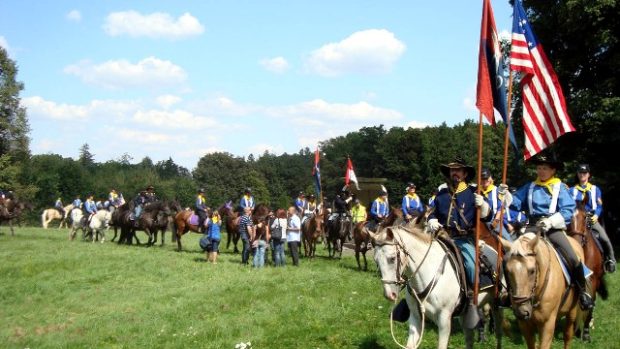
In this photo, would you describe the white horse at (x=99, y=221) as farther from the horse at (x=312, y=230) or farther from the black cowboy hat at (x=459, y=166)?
the black cowboy hat at (x=459, y=166)

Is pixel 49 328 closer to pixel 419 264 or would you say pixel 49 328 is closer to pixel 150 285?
pixel 150 285

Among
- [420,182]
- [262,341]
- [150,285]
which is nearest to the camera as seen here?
[262,341]

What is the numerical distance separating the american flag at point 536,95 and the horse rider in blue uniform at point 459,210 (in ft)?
3.08

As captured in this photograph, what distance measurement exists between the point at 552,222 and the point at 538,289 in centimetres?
114

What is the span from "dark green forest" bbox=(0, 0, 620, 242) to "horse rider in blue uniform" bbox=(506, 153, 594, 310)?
89 cm

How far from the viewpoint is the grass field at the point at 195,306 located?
1109cm

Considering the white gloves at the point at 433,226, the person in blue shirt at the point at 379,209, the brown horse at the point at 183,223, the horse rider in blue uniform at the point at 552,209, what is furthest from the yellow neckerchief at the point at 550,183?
the brown horse at the point at 183,223

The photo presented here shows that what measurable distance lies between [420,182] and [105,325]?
63.2 m

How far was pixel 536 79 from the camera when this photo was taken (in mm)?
8453

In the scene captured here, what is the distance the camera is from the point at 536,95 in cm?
839

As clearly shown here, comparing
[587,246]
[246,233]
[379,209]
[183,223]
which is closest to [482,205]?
[587,246]

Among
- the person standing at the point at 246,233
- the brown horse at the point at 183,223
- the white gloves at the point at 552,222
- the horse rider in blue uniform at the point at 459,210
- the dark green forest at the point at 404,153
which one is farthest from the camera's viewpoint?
the brown horse at the point at 183,223

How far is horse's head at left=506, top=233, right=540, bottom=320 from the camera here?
684 centimetres

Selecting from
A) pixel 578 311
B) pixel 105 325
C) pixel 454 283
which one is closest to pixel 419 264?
pixel 454 283
